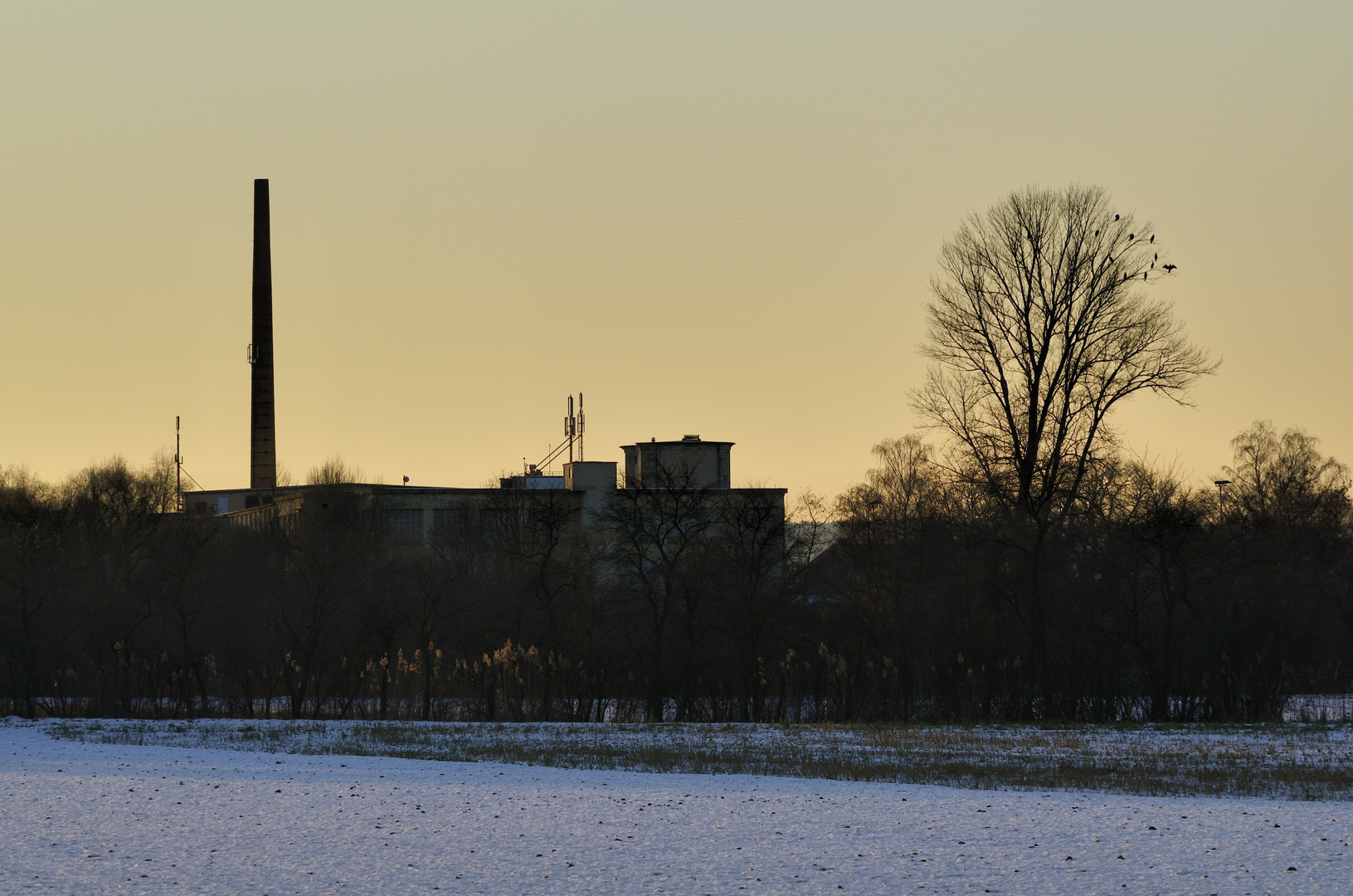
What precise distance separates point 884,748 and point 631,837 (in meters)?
10.1

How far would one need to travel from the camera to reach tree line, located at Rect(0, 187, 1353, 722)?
3219 cm

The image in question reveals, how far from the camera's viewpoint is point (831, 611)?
35.4 metres

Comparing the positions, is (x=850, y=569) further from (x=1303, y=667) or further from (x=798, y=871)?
(x=798, y=871)

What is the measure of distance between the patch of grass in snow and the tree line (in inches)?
173

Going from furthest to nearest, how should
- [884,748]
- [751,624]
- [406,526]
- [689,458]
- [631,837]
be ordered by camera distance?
[406,526] < [689,458] < [751,624] < [884,748] < [631,837]

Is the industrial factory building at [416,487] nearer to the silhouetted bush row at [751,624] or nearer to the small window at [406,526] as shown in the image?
the small window at [406,526]

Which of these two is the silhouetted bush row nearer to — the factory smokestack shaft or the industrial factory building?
the industrial factory building

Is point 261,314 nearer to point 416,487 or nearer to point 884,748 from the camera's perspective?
point 416,487

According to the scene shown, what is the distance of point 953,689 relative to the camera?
3200cm

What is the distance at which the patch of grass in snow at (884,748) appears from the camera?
18.6m

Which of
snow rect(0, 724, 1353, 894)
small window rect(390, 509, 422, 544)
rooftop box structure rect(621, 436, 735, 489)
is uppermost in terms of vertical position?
rooftop box structure rect(621, 436, 735, 489)

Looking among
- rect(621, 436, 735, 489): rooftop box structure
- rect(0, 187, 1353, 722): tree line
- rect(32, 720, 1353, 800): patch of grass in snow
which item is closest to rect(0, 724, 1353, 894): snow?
rect(32, 720, 1353, 800): patch of grass in snow

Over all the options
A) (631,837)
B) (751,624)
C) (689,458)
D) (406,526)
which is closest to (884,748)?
(631,837)

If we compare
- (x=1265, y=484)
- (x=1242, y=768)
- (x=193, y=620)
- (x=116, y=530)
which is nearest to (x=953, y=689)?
(x=1242, y=768)
